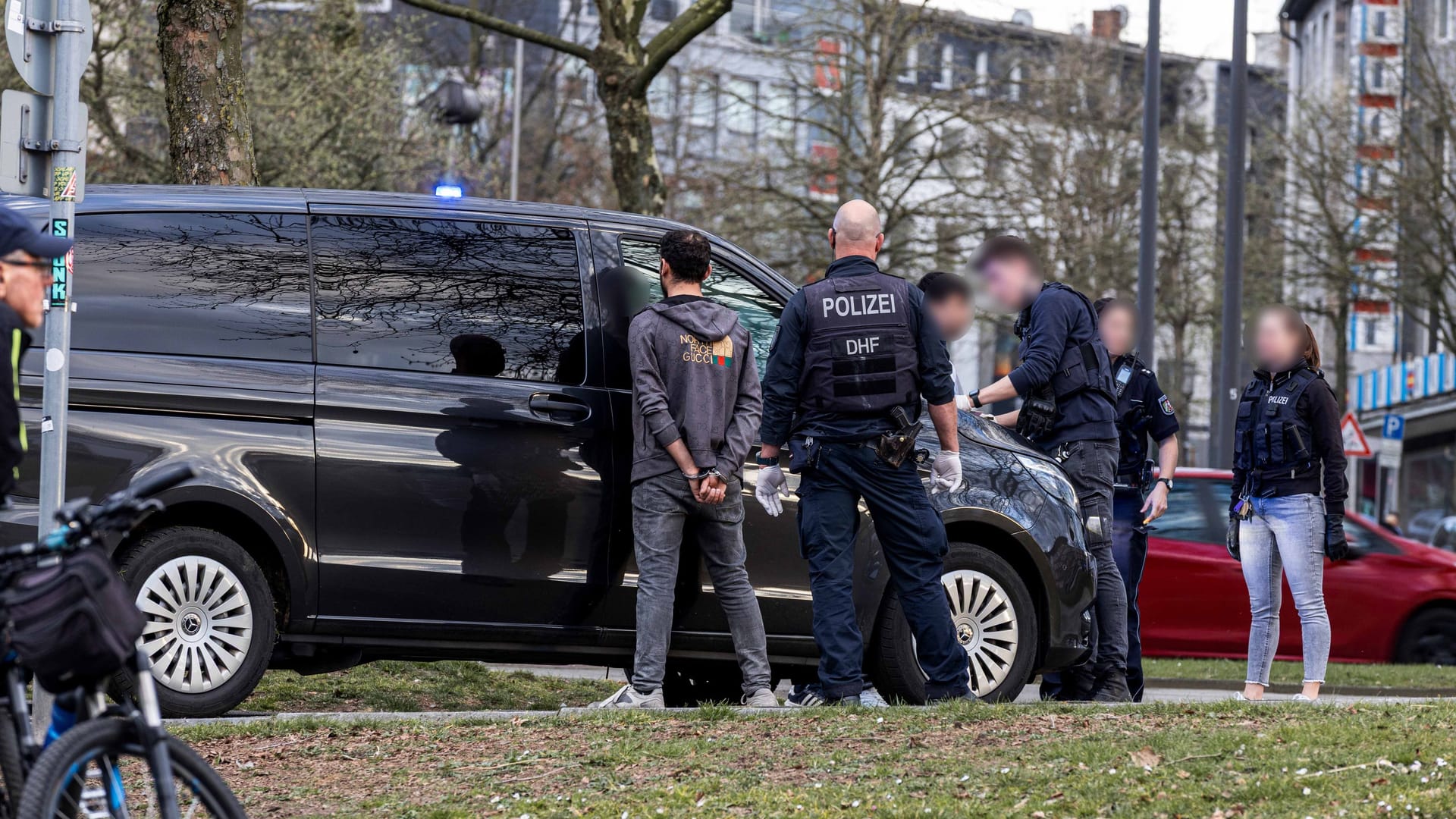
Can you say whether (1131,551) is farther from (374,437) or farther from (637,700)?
(374,437)

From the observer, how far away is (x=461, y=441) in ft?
22.3

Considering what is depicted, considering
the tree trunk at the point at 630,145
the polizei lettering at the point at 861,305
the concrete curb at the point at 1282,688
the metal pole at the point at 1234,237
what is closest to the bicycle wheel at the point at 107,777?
the polizei lettering at the point at 861,305

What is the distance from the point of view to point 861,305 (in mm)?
6859

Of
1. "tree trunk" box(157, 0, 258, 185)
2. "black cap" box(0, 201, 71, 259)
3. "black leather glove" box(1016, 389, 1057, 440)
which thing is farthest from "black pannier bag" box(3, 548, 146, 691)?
"tree trunk" box(157, 0, 258, 185)

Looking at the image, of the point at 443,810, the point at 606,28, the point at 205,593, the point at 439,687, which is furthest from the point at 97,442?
the point at 606,28

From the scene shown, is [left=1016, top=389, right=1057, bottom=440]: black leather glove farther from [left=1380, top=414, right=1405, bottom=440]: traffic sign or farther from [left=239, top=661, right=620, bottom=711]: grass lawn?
[left=1380, top=414, right=1405, bottom=440]: traffic sign

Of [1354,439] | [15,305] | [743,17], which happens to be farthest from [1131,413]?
[743,17]

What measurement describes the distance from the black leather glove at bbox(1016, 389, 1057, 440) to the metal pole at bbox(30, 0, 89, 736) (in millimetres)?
4190

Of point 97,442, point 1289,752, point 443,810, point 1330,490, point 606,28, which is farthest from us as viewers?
point 606,28

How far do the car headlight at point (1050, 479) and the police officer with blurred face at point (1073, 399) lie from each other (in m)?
0.29

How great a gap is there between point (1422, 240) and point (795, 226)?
9.60 m

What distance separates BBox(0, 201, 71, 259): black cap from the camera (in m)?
3.80

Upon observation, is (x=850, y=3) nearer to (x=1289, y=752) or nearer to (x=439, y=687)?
(x=439, y=687)

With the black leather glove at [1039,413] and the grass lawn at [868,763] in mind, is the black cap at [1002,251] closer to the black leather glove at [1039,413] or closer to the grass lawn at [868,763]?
the black leather glove at [1039,413]
